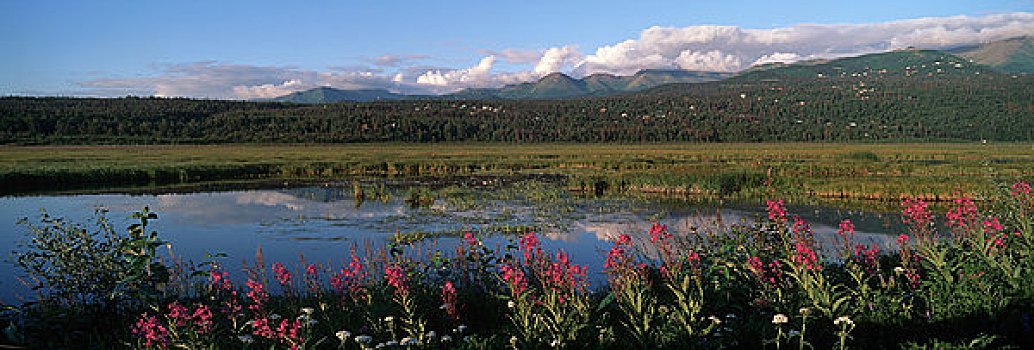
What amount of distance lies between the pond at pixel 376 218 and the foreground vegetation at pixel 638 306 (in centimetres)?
456

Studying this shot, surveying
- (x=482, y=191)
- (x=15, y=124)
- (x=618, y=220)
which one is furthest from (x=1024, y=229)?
(x=15, y=124)

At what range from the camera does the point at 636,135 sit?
182m

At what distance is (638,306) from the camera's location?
22.3 ft

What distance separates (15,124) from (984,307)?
584 ft

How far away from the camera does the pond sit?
1873 cm

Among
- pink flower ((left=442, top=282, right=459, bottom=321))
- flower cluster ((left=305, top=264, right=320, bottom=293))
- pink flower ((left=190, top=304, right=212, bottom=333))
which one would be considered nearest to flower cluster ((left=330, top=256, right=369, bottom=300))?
flower cluster ((left=305, top=264, right=320, bottom=293))

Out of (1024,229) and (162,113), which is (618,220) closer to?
(1024,229)

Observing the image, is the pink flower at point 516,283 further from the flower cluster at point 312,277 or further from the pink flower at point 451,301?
the flower cluster at point 312,277

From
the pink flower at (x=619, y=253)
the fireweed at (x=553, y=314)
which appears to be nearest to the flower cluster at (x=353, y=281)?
the fireweed at (x=553, y=314)

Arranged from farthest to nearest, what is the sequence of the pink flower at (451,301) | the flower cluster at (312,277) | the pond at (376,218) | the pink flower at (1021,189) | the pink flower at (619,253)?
the pond at (376,218)
the flower cluster at (312,277)
the pink flower at (1021,189)
the pink flower at (451,301)
the pink flower at (619,253)

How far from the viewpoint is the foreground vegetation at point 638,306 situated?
6.50 meters

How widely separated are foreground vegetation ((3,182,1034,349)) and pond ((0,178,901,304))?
4.56 meters

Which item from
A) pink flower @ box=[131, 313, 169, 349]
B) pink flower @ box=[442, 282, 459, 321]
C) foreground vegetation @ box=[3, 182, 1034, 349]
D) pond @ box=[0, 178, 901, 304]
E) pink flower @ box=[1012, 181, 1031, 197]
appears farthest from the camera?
pond @ box=[0, 178, 901, 304]

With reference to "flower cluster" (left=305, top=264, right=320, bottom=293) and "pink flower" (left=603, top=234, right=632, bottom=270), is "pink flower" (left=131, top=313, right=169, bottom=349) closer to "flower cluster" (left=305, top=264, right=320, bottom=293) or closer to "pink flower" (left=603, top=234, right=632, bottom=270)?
"flower cluster" (left=305, top=264, right=320, bottom=293)
